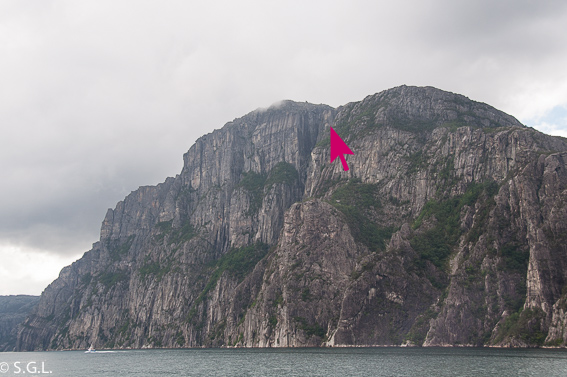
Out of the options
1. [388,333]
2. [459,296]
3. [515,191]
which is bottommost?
[388,333]

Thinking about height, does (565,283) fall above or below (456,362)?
above

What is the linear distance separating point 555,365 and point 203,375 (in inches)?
2931

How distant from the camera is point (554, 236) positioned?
167125mm

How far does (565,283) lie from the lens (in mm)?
155375

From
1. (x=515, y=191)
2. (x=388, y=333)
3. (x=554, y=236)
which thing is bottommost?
(x=388, y=333)

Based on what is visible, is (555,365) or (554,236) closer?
(555,365)

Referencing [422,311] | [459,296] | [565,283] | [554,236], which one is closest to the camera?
[565,283]

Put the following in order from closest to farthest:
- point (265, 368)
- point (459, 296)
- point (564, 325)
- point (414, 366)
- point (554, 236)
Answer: point (414, 366)
point (265, 368)
point (564, 325)
point (554, 236)
point (459, 296)

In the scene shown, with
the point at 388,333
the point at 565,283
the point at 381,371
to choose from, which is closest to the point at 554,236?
the point at 565,283

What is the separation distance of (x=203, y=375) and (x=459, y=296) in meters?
111

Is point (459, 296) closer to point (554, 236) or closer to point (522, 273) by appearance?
point (522, 273)

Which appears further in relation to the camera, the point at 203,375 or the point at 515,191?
the point at 515,191

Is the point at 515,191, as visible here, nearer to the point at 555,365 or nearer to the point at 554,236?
the point at 554,236

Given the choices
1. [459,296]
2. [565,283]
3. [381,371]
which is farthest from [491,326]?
[381,371]
